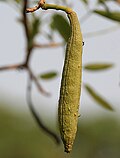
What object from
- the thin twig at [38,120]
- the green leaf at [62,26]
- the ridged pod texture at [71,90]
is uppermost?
the ridged pod texture at [71,90]

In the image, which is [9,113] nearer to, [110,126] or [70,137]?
[110,126]

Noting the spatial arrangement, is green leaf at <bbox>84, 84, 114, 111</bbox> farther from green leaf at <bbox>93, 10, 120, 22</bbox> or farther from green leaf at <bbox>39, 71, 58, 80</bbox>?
green leaf at <bbox>93, 10, 120, 22</bbox>

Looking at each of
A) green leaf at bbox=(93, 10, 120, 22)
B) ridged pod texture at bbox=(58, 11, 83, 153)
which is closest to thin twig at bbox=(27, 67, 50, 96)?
green leaf at bbox=(93, 10, 120, 22)

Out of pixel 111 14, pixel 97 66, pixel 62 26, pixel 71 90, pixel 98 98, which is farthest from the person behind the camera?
pixel 97 66

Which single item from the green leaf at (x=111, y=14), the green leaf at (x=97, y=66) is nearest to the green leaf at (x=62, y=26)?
the green leaf at (x=111, y=14)

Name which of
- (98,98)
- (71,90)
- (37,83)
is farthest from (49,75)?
(71,90)

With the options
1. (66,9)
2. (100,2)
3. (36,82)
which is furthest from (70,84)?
(36,82)

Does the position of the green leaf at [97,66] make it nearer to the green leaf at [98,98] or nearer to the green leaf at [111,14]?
the green leaf at [98,98]

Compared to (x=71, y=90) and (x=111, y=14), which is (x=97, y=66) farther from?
(x=71, y=90)
